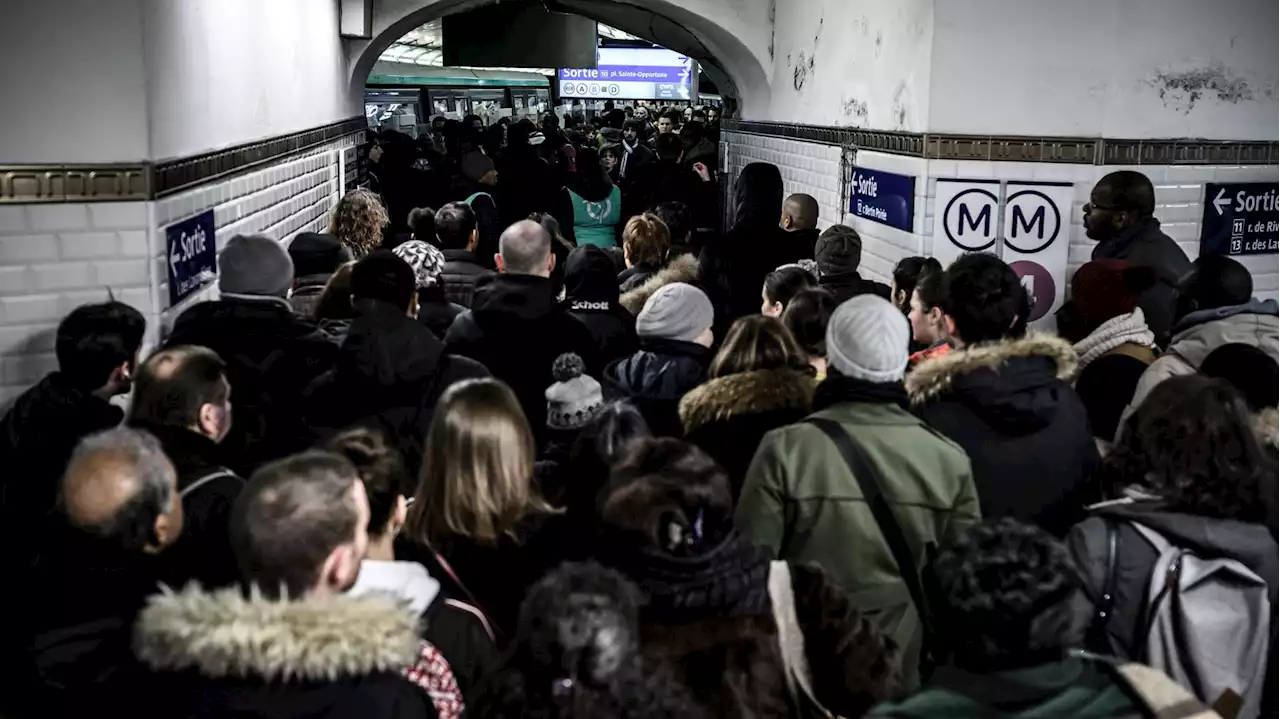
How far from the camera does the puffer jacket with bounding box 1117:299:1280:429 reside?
391cm

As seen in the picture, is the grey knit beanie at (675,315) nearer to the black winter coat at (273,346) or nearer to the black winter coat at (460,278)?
the black winter coat at (273,346)

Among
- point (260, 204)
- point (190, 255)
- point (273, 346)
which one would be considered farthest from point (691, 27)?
point (273, 346)

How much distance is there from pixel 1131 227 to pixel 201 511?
4.27m

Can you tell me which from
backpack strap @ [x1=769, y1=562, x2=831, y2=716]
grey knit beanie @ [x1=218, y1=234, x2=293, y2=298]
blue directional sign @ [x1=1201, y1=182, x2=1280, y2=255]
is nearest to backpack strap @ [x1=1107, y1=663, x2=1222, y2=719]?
backpack strap @ [x1=769, y1=562, x2=831, y2=716]

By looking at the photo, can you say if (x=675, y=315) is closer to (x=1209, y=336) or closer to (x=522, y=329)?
(x=522, y=329)

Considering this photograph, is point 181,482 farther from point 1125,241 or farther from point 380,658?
point 1125,241

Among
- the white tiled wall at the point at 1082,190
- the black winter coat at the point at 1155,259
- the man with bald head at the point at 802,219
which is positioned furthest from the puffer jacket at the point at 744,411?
the white tiled wall at the point at 1082,190

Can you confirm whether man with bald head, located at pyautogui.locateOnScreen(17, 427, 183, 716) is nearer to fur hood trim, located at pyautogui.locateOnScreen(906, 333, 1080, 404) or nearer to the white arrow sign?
fur hood trim, located at pyautogui.locateOnScreen(906, 333, 1080, 404)

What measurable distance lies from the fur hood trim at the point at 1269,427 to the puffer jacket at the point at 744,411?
1.19 m

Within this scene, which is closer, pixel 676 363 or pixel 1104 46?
pixel 676 363

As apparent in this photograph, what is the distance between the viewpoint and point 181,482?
2855 millimetres

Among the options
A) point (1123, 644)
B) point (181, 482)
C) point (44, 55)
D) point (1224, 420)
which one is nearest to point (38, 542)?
point (181, 482)

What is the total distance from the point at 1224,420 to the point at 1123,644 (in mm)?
537

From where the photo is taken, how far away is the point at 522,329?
176 inches
